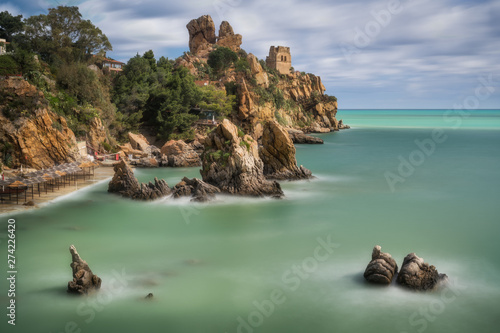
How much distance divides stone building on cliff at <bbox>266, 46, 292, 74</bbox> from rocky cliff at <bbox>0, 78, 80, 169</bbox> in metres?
52.4

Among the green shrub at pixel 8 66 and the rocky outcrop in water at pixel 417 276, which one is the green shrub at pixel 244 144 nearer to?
the rocky outcrop in water at pixel 417 276

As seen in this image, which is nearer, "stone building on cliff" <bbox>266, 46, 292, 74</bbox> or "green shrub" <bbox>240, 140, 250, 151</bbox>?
"green shrub" <bbox>240, 140, 250, 151</bbox>

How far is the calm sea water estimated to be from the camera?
10.4 meters

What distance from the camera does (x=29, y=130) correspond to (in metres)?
26.1

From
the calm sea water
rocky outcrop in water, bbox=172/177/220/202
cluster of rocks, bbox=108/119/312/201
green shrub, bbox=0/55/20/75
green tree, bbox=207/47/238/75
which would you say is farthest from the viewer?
green tree, bbox=207/47/238/75

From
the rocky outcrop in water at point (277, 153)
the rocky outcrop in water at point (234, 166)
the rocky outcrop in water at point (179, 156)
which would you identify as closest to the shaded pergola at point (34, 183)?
the rocky outcrop in water at point (234, 166)

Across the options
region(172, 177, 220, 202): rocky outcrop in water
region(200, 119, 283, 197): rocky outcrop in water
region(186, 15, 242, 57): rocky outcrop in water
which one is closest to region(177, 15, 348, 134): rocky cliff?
region(186, 15, 242, 57): rocky outcrop in water

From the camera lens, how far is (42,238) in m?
15.7

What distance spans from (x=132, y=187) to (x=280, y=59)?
5791 centimetres

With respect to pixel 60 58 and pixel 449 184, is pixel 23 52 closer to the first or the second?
pixel 60 58

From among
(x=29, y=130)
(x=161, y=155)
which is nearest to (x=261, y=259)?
(x=29, y=130)

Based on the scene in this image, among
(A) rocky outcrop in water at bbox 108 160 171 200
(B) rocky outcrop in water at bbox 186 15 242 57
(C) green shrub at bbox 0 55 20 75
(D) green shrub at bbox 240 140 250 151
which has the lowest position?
(A) rocky outcrop in water at bbox 108 160 171 200

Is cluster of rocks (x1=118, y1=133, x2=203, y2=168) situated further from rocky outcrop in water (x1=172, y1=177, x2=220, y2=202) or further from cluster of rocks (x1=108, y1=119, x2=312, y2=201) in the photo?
rocky outcrop in water (x1=172, y1=177, x2=220, y2=202)

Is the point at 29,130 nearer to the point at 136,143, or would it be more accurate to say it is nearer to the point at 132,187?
the point at 132,187
